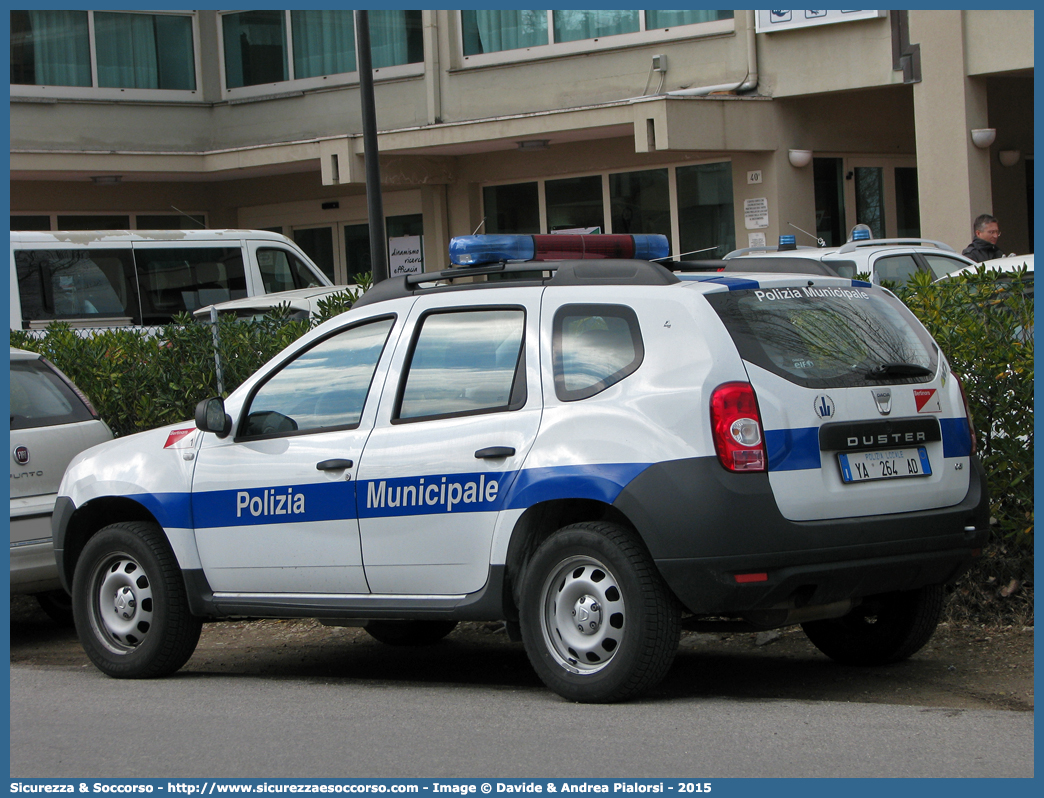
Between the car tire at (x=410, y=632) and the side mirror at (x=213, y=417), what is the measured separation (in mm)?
1550

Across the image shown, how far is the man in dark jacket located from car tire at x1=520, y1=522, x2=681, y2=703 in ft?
30.7

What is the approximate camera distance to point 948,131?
17.8 meters

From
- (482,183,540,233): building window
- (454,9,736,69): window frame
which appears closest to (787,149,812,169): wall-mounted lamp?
(454,9,736,69): window frame

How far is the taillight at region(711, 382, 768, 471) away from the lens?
5.59 meters

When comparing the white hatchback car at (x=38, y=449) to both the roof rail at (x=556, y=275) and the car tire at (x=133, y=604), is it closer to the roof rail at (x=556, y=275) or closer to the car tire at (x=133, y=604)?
the car tire at (x=133, y=604)

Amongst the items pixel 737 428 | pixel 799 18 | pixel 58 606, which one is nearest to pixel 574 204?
pixel 799 18

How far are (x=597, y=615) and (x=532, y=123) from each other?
590 inches

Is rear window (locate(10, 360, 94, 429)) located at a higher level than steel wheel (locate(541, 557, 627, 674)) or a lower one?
higher

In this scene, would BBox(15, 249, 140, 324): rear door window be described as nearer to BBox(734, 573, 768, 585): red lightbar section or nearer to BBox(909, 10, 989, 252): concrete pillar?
BBox(909, 10, 989, 252): concrete pillar

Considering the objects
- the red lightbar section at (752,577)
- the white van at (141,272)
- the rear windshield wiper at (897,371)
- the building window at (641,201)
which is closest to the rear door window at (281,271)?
the white van at (141,272)

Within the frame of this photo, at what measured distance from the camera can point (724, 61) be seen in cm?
1945
